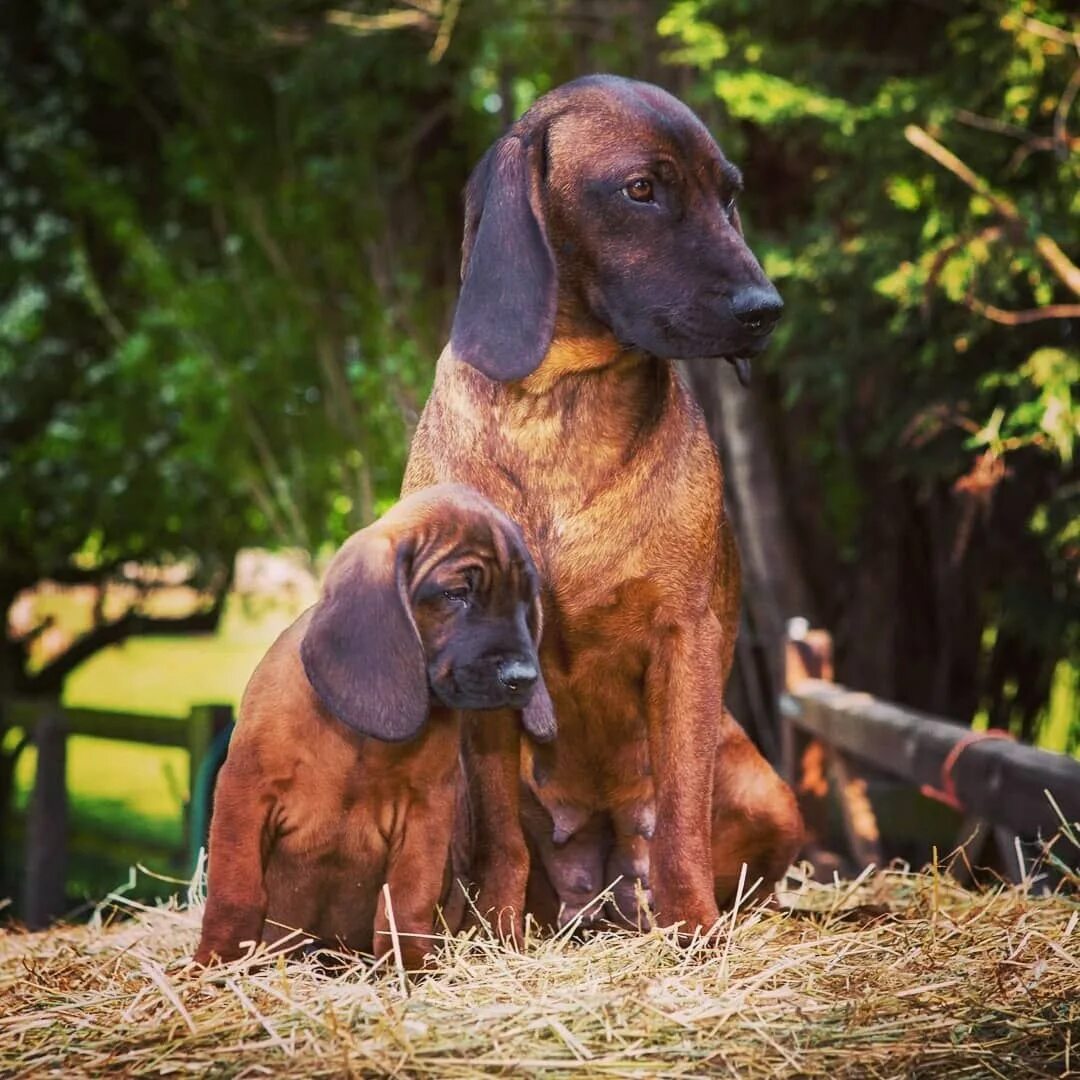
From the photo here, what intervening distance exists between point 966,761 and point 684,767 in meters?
1.90

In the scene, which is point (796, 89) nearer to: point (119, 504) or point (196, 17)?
point (196, 17)

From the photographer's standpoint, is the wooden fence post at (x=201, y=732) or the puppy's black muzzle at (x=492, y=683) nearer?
the puppy's black muzzle at (x=492, y=683)

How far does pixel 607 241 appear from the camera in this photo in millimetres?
2979

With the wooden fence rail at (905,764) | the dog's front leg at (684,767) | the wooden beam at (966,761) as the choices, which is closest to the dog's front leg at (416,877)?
the dog's front leg at (684,767)

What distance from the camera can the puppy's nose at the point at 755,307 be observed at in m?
2.80

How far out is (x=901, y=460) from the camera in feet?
25.9

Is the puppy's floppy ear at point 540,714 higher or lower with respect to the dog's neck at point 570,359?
lower

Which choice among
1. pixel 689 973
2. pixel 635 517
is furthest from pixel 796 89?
pixel 689 973

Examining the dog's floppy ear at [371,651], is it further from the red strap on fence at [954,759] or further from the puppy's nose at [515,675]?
the red strap on fence at [954,759]

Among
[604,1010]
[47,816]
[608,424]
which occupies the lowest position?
[47,816]

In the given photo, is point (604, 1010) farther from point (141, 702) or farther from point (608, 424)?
point (141, 702)

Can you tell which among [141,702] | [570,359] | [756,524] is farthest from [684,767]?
[141,702]

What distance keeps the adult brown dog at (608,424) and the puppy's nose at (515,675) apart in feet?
1.32

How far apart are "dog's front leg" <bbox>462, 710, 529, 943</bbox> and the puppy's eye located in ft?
3.32
